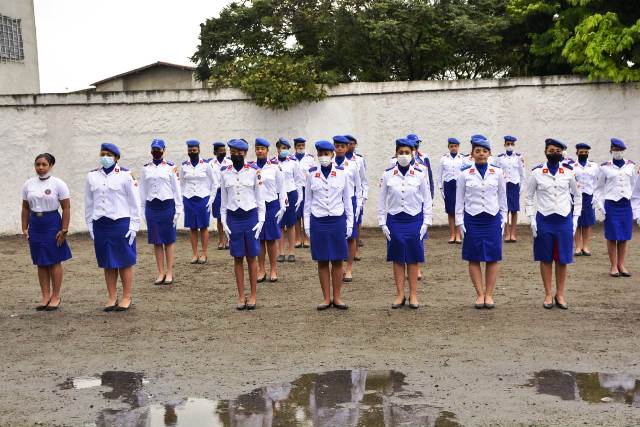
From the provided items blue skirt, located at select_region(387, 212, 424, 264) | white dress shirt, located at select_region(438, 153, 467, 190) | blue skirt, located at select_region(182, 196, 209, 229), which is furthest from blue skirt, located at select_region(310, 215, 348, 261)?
white dress shirt, located at select_region(438, 153, 467, 190)

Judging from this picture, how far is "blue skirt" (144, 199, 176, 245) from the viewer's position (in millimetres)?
10859

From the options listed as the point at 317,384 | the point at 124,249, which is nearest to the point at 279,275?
the point at 124,249

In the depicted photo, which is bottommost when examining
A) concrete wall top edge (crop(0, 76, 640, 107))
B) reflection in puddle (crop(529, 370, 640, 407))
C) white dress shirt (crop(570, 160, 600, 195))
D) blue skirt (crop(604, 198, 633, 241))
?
reflection in puddle (crop(529, 370, 640, 407))

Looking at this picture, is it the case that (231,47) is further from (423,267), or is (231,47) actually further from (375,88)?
(423,267)

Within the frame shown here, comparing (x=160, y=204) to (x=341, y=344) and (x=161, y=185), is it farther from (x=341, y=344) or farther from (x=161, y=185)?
(x=341, y=344)

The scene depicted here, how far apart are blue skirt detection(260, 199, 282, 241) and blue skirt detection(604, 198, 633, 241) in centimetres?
440

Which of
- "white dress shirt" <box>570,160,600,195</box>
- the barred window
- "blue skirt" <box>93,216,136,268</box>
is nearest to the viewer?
"blue skirt" <box>93,216,136,268</box>

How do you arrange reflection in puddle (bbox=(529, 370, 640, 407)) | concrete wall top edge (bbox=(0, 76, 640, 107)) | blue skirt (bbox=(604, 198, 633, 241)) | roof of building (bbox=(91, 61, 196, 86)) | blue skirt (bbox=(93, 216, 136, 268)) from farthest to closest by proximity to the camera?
roof of building (bbox=(91, 61, 196, 86)), concrete wall top edge (bbox=(0, 76, 640, 107)), blue skirt (bbox=(604, 198, 633, 241)), blue skirt (bbox=(93, 216, 136, 268)), reflection in puddle (bbox=(529, 370, 640, 407))

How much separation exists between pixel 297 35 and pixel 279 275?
11.2 metres

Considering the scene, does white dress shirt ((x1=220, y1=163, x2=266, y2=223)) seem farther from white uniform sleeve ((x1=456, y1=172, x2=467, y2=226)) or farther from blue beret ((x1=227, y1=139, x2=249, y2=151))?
white uniform sleeve ((x1=456, y1=172, x2=467, y2=226))

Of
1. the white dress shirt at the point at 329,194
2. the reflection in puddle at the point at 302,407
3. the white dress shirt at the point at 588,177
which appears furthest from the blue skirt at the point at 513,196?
the reflection in puddle at the point at 302,407

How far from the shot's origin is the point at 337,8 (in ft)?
65.7

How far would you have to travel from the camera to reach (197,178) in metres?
12.7

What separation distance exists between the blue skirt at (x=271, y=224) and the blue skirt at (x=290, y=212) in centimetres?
156
